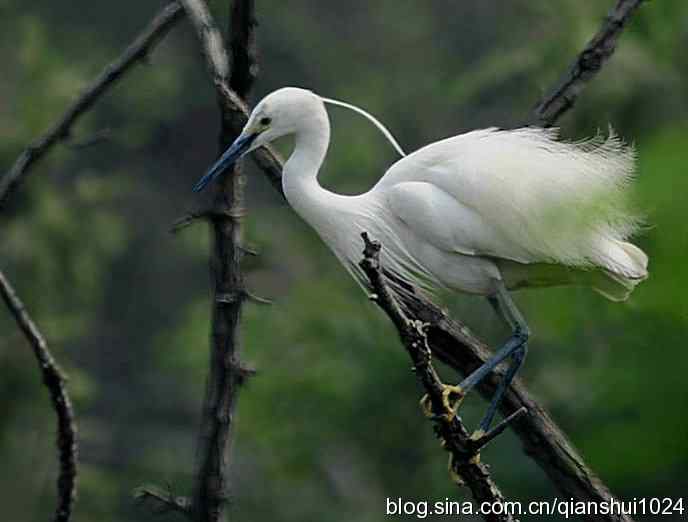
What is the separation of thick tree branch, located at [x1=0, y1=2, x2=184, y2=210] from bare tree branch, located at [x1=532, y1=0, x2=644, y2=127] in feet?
3.16

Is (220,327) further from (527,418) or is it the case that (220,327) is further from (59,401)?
(527,418)

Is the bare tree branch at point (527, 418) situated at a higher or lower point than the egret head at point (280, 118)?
lower

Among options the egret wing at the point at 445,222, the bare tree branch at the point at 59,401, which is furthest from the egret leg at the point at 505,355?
the bare tree branch at the point at 59,401

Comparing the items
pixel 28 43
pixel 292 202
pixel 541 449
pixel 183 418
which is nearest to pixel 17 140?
pixel 28 43

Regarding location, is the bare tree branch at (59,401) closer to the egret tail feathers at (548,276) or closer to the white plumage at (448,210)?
the white plumage at (448,210)

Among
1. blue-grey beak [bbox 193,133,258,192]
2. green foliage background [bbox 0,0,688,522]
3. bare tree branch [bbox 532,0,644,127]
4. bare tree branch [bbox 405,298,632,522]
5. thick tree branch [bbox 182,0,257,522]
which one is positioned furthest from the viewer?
bare tree branch [bbox 532,0,644,127]

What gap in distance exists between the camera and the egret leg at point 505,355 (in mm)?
2389

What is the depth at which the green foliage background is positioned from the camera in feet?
2.10

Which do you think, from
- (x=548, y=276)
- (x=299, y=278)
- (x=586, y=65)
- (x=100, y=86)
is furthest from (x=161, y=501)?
(x=299, y=278)

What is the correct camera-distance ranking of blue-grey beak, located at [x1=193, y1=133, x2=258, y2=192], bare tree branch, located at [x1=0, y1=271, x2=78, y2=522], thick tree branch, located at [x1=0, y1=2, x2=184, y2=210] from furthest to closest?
1. blue-grey beak, located at [x1=193, y1=133, x2=258, y2=192]
2. bare tree branch, located at [x1=0, y1=271, x2=78, y2=522]
3. thick tree branch, located at [x1=0, y1=2, x2=184, y2=210]

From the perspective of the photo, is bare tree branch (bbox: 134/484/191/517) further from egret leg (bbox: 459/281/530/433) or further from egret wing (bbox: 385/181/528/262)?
egret wing (bbox: 385/181/528/262)

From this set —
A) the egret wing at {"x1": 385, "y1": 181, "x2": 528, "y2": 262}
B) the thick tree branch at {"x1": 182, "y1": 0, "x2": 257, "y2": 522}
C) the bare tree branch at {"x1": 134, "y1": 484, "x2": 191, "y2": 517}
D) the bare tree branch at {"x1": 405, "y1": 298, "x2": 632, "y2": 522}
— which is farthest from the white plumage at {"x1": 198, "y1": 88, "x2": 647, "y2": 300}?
the thick tree branch at {"x1": 182, "y1": 0, "x2": 257, "y2": 522}

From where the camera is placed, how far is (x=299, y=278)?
26.2ft

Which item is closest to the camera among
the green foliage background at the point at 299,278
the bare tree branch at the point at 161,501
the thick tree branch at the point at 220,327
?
the green foliage background at the point at 299,278
